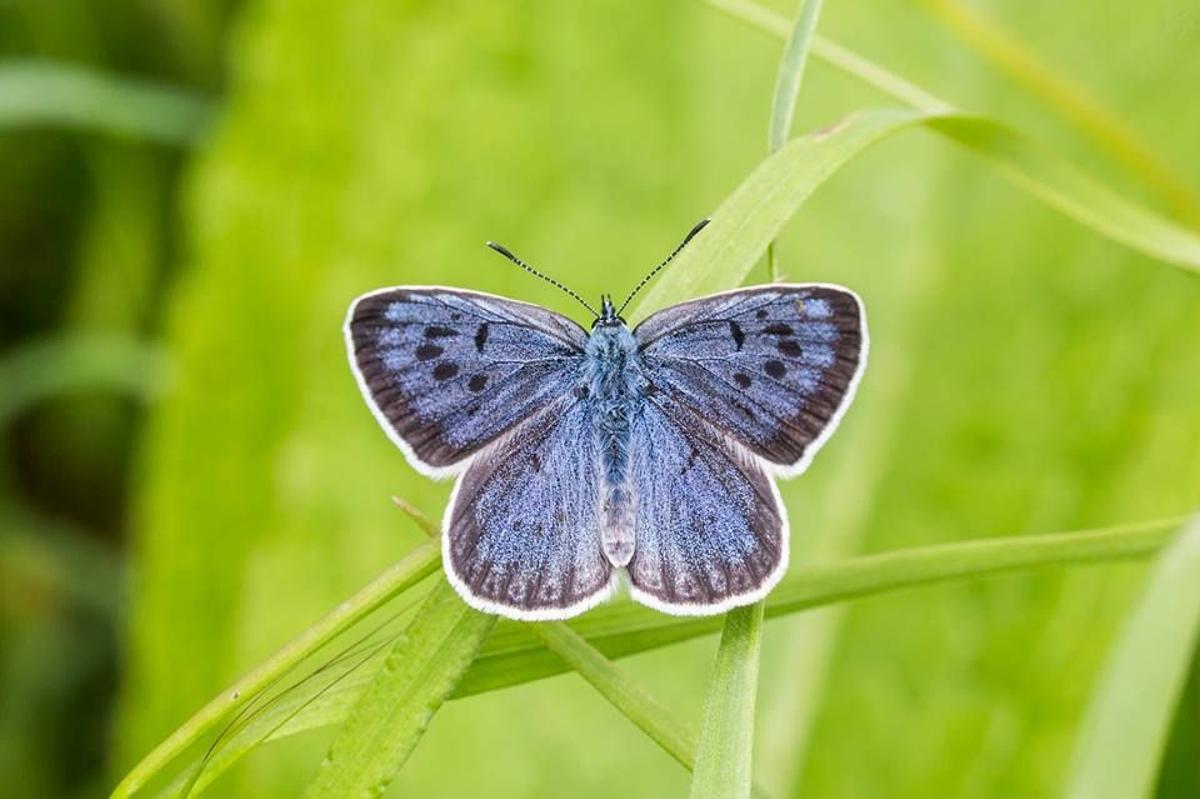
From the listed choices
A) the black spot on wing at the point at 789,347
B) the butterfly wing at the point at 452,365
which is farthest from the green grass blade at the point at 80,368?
the black spot on wing at the point at 789,347

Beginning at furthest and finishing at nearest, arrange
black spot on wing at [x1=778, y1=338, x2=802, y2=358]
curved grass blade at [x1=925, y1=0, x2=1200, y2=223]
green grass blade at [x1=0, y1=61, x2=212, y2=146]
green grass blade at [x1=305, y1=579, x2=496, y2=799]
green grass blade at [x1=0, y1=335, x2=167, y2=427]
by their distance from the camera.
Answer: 1. green grass blade at [x1=0, y1=335, x2=167, y2=427]
2. green grass blade at [x1=0, y1=61, x2=212, y2=146]
3. curved grass blade at [x1=925, y1=0, x2=1200, y2=223]
4. black spot on wing at [x1=778, y1=338, x2=802, y2=358]
5. green grass blade at [x1=305, y1=579, x2=496, y2=799]

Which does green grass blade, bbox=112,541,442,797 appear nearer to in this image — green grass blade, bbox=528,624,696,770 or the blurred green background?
green grass blade, bbox=528,624,696,770

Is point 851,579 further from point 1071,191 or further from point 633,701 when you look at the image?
point 1071,191

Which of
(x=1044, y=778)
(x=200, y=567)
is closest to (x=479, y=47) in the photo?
(x=200, y=567)

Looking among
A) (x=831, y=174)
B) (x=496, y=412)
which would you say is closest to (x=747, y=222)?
(x=831, y=174)

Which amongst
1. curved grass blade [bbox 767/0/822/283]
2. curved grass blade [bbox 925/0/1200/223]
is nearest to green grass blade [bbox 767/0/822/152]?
curved grass blade [bbox 767/0/822/283]

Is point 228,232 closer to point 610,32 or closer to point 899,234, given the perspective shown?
point 610,32

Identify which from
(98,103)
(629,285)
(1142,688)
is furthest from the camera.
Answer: (98,103)
